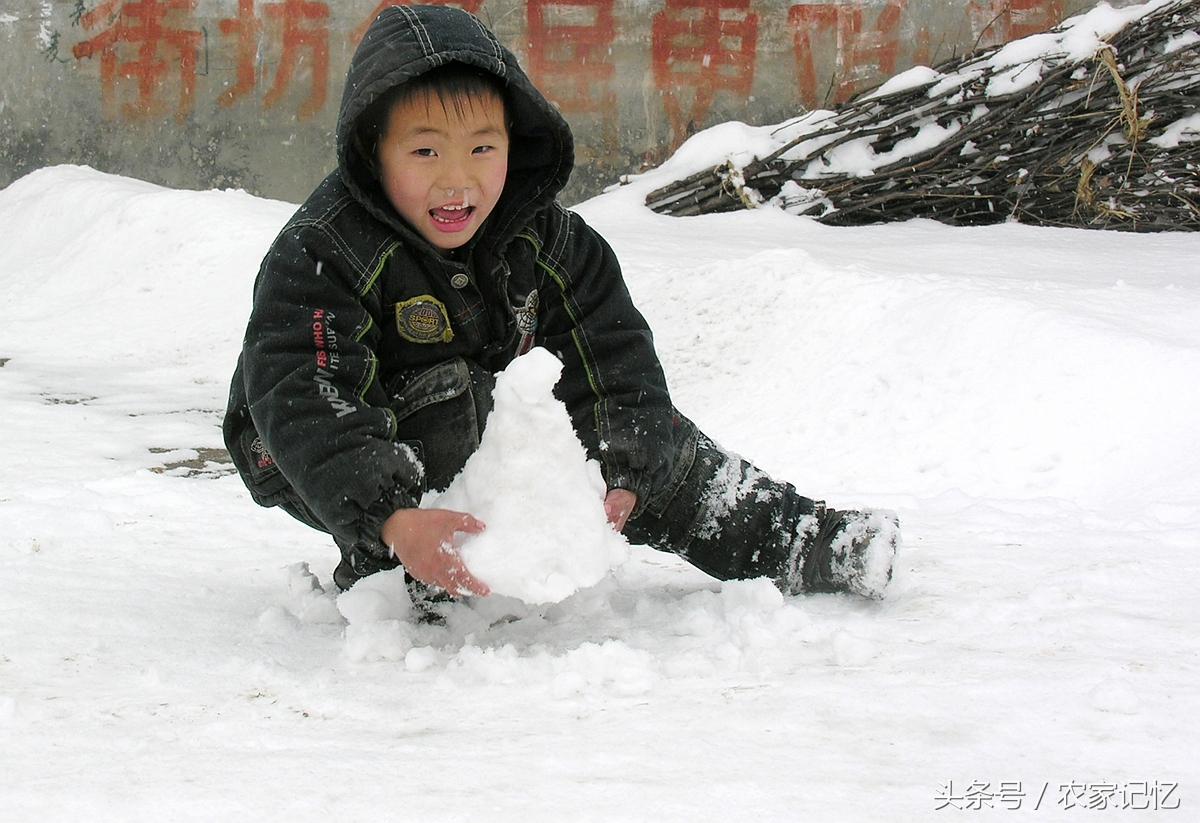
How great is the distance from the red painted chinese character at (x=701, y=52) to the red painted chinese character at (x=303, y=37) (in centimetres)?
165

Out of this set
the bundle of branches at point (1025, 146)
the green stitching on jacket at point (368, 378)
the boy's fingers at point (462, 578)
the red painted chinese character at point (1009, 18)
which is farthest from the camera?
the red painted chinese character at point (1009, 18)

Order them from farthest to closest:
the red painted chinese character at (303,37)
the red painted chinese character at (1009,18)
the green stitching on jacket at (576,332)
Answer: the red painted chinese character at (303,37)
the red painted chinese character at (1009,18)
the green stitching on jacket at (576,332)

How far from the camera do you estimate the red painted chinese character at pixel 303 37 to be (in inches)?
245

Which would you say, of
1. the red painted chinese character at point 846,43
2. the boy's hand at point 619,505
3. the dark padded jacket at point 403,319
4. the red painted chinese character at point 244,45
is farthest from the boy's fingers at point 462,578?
the red painted chinese character at point 244,45

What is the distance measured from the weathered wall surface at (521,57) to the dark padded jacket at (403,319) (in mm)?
4238

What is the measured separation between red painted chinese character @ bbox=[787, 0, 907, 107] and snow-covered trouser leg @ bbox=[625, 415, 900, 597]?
4.45m

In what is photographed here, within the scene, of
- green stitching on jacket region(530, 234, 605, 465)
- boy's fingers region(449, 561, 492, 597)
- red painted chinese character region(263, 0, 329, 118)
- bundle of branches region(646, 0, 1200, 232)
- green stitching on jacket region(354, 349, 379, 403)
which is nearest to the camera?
boy's fingers region(449, 561, 492, 597)

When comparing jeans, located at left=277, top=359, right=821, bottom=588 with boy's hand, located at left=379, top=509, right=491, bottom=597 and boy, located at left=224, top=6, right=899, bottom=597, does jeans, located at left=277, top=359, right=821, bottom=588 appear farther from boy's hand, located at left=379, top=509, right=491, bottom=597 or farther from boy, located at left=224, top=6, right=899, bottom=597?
boy's hand, located at left=379, top=509, right=491, bottom=597

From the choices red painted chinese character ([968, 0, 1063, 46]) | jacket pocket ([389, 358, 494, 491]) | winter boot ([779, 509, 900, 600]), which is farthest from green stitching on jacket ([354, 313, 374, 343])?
red painted chinese character ([968, 0, 1063, 46])

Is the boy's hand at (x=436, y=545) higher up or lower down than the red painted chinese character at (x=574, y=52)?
lower down

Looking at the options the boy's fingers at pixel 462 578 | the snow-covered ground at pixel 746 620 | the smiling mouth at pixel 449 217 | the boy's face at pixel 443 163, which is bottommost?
the snow-covered ground at pixel 746 620

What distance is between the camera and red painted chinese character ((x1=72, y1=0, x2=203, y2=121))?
6242 mm

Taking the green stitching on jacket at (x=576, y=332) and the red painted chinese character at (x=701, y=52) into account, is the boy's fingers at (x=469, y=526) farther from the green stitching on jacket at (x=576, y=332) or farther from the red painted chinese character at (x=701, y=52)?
the red painted chinese character at (x=701, y=52)

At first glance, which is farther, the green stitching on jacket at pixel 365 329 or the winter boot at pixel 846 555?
the winter boot at pixel 846 555
